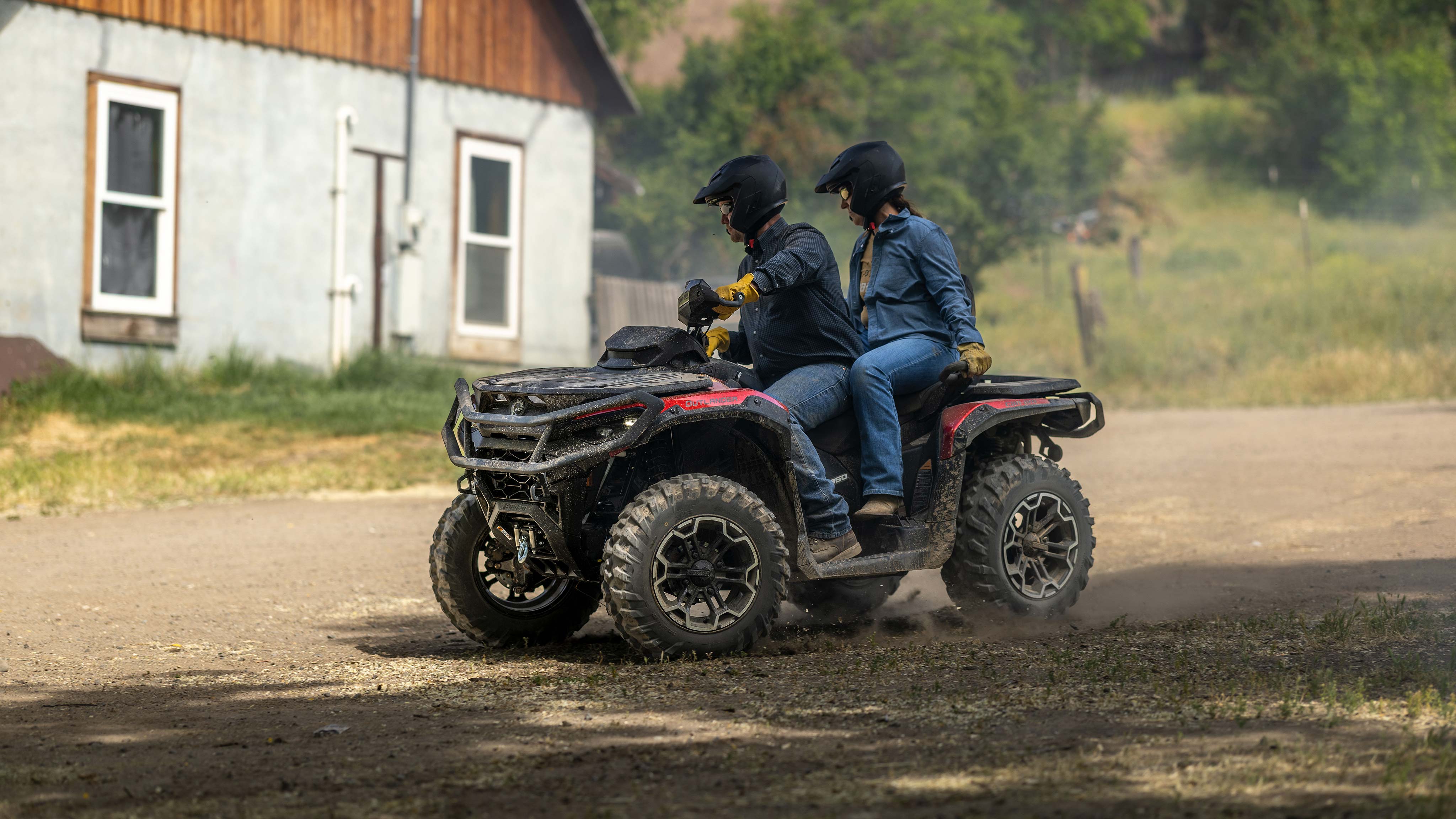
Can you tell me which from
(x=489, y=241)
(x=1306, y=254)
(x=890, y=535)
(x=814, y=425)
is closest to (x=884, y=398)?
(x=814, y=425)

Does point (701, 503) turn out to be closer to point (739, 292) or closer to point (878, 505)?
point (739, 292)

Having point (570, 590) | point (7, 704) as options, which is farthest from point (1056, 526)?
point (7, 704)

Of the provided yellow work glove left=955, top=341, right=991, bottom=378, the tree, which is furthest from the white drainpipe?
the tree

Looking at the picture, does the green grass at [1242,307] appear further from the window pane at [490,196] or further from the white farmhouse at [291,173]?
the window pane at [490,196]

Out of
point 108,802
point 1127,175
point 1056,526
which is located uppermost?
point 1127,175

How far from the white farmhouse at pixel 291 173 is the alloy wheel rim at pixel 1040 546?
1067 centimetres

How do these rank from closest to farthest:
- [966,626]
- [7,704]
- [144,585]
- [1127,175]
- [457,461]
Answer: [7,704] → [457,461] → [966,626] → [144,585] → [1127,175]

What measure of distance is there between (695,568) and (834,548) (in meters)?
0.72

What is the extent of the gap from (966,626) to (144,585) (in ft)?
15.1

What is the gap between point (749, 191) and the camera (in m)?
6.27

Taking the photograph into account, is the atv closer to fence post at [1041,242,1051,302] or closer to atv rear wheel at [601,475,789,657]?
atv rear wheel at [601,475,789,657]

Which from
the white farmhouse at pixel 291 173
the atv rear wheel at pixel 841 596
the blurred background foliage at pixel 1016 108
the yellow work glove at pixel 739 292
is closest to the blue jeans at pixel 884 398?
the yellow work glove at pixel 739 292

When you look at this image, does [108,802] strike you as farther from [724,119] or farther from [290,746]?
[724,119]

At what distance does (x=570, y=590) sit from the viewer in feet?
20.9
